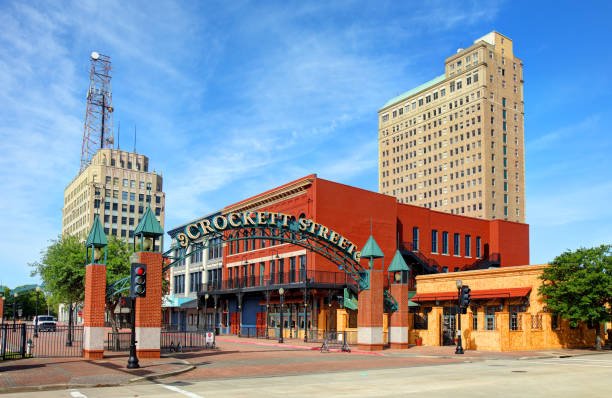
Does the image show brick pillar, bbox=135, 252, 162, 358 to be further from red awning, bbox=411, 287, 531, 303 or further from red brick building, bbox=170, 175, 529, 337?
red awning, bbox=411, 287, 531, 303

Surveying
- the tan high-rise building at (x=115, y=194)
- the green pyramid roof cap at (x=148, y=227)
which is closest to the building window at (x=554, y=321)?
the green pyramid roof cap at (x=148, y=227)

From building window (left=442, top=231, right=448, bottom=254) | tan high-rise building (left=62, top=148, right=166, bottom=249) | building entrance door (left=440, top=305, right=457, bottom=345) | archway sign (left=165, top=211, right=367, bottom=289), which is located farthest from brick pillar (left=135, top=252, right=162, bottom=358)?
tan high-rise building (left=62, top=148, right=166, bottom=249)

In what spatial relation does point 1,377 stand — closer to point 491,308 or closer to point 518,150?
point 491,308

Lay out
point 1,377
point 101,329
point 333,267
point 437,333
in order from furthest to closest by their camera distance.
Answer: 1. point 333,267
2. point 437,333
3. point 101,329
4. point 1,377

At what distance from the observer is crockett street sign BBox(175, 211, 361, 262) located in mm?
32375

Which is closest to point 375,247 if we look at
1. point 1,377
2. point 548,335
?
point 548,335

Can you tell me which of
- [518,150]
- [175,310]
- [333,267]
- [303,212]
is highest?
[518,150]

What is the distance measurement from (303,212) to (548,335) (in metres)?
22.4

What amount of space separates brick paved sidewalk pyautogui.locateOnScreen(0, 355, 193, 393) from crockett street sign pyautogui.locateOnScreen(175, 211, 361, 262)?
670cm

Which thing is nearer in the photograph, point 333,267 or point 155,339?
point 155,339

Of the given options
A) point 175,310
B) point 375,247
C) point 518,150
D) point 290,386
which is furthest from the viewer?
point 518,150

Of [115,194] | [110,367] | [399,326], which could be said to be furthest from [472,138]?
[110,367]

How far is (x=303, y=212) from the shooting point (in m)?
54.2

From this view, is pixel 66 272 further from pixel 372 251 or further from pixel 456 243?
pixel 456 243
